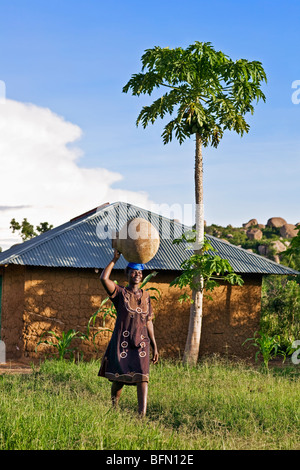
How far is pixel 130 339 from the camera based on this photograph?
6.77 m

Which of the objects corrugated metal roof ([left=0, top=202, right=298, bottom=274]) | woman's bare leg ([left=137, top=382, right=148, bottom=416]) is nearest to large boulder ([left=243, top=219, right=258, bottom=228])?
corrugated metal roof ([left=0, top=202, right=298, bottom=274])

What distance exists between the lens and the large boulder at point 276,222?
5844 centimetres

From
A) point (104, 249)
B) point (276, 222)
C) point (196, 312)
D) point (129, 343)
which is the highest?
point (276, 222)

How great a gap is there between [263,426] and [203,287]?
5403 mm

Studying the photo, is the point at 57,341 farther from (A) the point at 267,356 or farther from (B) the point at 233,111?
(B) the point at 233,111

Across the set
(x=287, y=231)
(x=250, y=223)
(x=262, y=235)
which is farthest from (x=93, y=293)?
(x=250, y=223)

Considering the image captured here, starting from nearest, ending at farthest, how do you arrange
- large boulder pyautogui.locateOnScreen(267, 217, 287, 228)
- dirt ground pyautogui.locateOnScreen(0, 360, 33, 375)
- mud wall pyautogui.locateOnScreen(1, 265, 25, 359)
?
dirt ground pyautogui.locateOnScreen(0, 360, 33, 375), mud wall pyautogui.locateOnScreen(1, 265, 25, 359), large boulder pyautogui.locateOnScreen(267, 217, 287, 228)

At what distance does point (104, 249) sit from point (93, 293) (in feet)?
3.78

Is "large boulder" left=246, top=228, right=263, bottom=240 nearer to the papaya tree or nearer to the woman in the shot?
the papaya tree

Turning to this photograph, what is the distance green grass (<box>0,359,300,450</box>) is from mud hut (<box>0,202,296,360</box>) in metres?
1.76

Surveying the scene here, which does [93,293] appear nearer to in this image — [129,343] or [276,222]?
[129,343]

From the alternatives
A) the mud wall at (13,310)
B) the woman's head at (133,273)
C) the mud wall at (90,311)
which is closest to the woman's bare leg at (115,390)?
the woman's head at (133,273)

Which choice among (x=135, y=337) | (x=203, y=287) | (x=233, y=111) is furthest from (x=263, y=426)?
(x=233, y=111)

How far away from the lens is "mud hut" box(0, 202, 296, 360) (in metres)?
12.4
